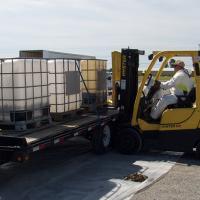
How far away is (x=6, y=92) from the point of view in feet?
24.7

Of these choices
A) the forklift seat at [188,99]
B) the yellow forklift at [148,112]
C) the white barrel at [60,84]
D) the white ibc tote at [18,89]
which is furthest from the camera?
the forklift seat at [188,99]

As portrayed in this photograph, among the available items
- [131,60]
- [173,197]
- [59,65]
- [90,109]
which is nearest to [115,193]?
[173,197]

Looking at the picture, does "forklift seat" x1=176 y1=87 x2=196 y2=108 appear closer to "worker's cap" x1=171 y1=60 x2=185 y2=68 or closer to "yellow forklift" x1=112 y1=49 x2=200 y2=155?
"yellow forklift" x1=112 y1=49 x2=200 y2=155

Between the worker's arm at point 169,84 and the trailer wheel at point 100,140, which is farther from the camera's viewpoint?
the trailer wheel at point 100,140

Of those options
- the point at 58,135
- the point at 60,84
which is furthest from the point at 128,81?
the point at 58,135

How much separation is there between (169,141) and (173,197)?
112 inches

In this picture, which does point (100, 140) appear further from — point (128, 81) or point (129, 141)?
point (128, 81)

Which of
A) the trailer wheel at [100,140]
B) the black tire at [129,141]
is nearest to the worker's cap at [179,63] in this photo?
the black tire at [129,141]

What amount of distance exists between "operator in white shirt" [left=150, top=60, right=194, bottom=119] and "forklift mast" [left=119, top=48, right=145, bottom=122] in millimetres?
1029

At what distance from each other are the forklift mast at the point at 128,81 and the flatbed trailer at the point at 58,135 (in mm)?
248

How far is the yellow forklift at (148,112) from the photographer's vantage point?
30.4 ft

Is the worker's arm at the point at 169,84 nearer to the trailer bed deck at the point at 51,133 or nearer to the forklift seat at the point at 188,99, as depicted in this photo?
the forklift seat at the point at 188,99

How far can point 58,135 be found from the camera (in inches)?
295

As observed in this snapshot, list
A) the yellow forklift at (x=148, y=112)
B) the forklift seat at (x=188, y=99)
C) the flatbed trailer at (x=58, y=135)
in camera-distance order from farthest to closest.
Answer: the forklift seat at (x=188, y=99)
the yellow forklift at (x=148, y=112)
the flatbed trailer at (x=58, y=135)
